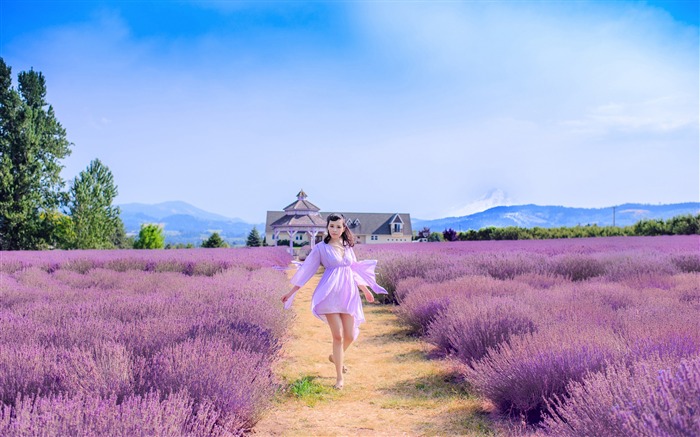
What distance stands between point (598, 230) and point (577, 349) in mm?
30912

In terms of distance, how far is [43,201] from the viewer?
98.1 feet

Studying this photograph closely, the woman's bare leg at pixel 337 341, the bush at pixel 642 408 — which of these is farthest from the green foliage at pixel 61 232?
the bush at pixel 642 408

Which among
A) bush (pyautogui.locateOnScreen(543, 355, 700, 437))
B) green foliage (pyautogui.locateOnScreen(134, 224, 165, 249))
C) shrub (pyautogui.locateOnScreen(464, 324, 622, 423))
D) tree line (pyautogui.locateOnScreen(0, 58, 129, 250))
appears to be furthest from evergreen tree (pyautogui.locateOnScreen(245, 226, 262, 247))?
bush (pyautogui.locateOnScreen(543, 355, 700, 437))

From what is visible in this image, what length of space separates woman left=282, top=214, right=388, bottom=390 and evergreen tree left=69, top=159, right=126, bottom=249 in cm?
2992

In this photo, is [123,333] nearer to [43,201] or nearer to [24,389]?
[24,389]

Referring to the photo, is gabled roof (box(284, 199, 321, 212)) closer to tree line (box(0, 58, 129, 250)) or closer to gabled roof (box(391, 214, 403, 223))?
tree line (box(0, 58, 129, 250))

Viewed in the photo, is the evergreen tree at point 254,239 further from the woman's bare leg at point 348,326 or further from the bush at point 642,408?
the bush at point 642,408

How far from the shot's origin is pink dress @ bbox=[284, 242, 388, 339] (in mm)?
4438

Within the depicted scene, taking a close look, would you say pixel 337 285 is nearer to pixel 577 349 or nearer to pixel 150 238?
pixel 577 349

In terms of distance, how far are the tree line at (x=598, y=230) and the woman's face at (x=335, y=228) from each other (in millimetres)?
26875

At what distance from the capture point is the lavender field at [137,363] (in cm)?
210

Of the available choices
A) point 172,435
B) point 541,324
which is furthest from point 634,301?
point 172,435

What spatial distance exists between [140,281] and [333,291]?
4077 mm

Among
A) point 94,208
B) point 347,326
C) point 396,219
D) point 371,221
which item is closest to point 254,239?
point 371,221
